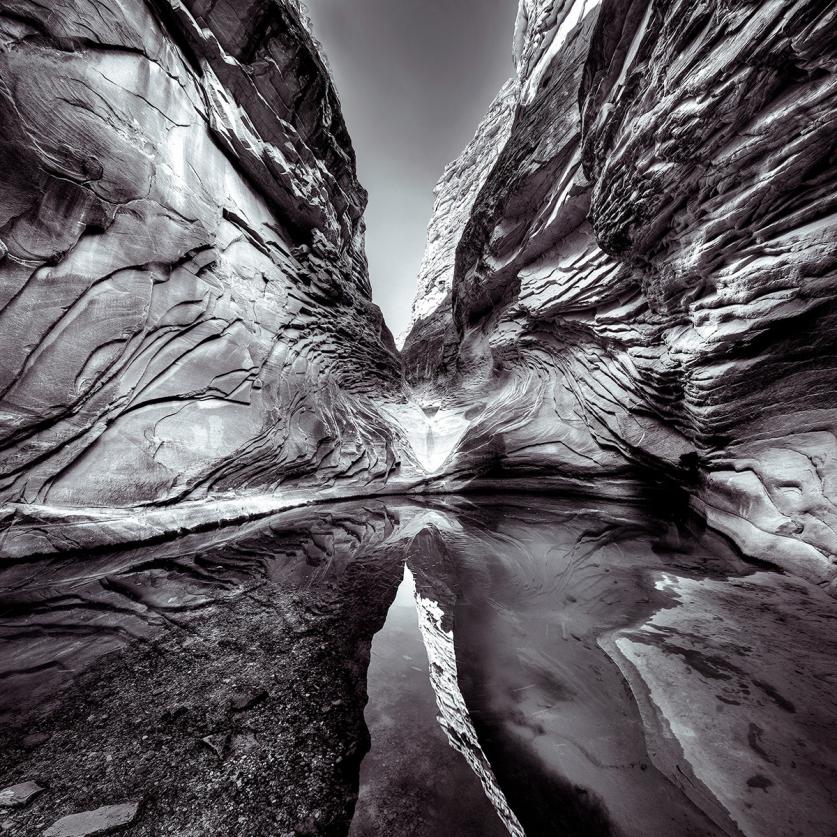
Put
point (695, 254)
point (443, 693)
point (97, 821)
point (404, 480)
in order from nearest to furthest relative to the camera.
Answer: point (97, 821)
point (443, 693)
point (695, 254)
point (404, 480)

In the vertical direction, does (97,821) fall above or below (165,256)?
below

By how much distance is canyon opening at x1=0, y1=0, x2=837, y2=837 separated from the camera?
0.86 metres

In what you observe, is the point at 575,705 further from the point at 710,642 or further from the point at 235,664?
the point at 235,664

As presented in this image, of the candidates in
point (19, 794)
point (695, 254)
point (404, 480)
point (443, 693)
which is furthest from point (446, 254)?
point (19, 794)

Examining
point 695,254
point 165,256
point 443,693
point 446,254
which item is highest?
point 446,254

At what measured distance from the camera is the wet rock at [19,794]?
0.73 m

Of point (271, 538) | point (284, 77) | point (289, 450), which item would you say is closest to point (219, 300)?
point (289, 450)

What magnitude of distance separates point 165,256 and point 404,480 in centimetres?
473

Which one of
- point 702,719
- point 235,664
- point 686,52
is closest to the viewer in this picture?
point 702,719

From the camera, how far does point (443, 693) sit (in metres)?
1.17

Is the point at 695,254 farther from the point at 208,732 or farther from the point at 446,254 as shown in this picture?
the point at 446,254

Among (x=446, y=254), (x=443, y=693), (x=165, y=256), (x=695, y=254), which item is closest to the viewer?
(x=443, y=693)

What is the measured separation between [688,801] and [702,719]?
1.02 ft

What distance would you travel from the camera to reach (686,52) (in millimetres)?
2482
